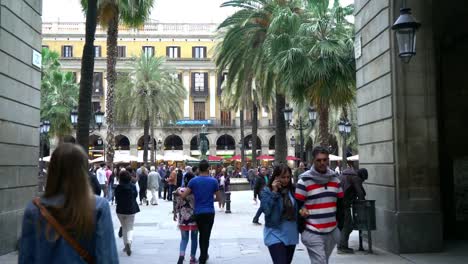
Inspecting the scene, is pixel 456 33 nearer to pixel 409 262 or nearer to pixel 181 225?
pixel 409 262

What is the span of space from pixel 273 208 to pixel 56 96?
4107 cm

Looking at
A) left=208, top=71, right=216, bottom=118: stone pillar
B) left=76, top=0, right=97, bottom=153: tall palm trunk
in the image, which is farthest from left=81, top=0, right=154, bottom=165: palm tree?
left=208, top=71, right=216, bottom=118: stone pillar

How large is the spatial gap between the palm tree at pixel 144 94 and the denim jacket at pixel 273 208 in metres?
39.6

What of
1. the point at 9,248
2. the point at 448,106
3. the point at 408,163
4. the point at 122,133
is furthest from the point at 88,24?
the point at 122,133

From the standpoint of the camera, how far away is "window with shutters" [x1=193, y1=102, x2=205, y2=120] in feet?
240

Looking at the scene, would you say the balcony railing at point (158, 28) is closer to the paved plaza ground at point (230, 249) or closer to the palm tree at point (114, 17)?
the palm tree at point (114, 17)

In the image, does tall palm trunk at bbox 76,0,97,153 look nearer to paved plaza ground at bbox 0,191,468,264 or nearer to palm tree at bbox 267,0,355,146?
paved plaza ground at bbox 0,191,468,264

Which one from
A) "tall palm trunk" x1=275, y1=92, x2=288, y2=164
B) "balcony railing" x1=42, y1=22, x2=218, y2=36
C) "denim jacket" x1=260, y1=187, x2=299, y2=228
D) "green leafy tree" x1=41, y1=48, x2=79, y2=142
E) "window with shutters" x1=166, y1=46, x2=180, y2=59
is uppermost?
"balcony railing" x1=42, y1=22, x2=218, y2=36

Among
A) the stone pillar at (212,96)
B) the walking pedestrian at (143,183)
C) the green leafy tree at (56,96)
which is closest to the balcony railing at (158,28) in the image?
the stone pillar at (212,96)

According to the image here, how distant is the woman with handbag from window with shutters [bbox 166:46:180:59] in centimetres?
6889

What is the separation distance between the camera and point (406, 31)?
903 centimetres

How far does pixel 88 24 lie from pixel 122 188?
4.14m

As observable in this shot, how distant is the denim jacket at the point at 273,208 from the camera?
6.20m

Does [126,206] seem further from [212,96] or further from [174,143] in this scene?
[174,143]
